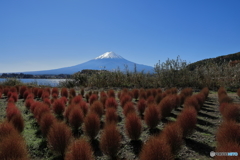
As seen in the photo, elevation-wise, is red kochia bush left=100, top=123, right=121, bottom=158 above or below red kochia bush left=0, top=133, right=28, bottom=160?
below

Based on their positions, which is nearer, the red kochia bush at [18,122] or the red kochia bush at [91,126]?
the red kochia bush at [91,126]

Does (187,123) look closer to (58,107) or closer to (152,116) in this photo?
(152,116)

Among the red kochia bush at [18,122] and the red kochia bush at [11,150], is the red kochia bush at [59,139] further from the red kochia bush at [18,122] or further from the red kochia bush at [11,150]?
the red kochia bush at [18,122]

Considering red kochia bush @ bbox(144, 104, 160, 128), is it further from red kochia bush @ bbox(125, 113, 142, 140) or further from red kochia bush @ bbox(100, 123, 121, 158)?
red kochia bush @ bbox(100, 123, 121, 158)

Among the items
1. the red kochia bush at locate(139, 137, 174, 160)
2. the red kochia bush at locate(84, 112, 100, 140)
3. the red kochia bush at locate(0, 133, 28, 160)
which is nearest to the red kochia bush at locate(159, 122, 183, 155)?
the red kochia bush at locate(139, 137, 174, 160)

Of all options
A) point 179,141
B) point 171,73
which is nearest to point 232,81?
point 171,73

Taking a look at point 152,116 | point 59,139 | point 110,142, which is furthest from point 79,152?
point 152,116

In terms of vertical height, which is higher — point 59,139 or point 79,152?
point 79,152

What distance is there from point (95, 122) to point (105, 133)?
83cm

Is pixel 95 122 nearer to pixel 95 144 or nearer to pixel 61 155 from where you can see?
pixel 95 144

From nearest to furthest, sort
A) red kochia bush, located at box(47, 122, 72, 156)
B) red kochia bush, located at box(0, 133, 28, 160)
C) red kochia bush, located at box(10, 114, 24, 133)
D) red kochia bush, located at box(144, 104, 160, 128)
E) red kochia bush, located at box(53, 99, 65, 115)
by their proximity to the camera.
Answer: red kochia bush, located at box(0, 133, 28, 160)
red kochia bush, located at box(47, 122, 72, 156)
red kochia bush, located at box(10, 114, 24, 133)
red kochia bush, located at box(144, 104, 160, 128)
red kochia bush, located at box(53, 99, 65, 115)

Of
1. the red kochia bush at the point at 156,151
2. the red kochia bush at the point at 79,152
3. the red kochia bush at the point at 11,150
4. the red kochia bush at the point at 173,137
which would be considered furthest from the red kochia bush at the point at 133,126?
the red kochia bush at the point at 11,150

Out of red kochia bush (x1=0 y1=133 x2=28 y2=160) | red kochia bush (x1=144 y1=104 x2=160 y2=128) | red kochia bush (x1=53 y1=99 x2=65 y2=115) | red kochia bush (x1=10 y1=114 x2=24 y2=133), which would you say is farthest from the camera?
red kochia bush (x1=53 y1=99 x2=65 y2=115)

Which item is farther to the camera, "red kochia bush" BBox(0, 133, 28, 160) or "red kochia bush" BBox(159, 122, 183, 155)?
"red kochia bush" BBox(159, 122, 183, 155)
